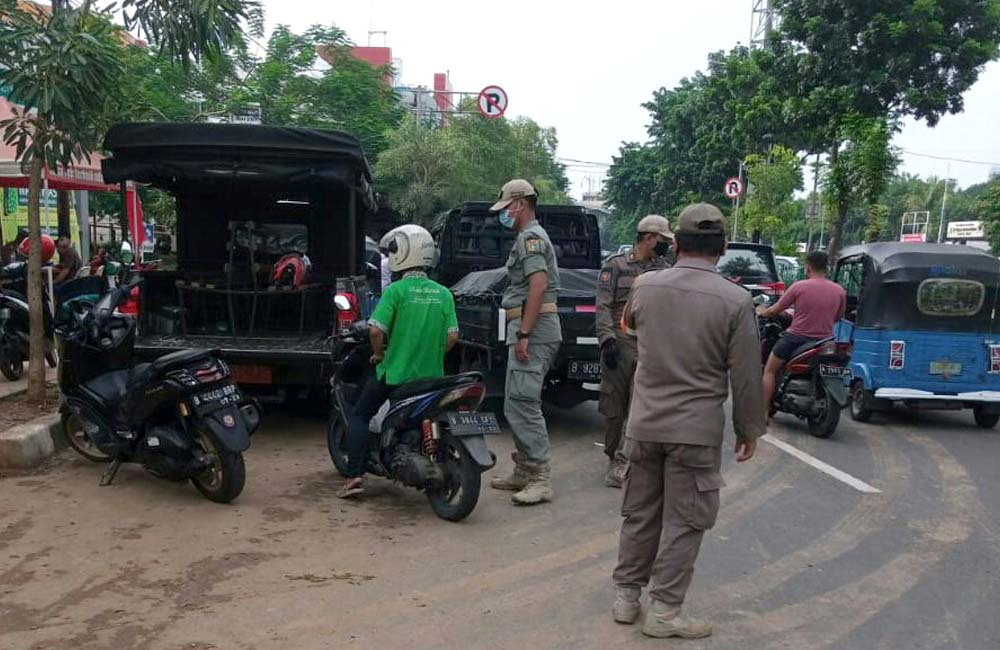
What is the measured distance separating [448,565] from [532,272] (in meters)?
1.90

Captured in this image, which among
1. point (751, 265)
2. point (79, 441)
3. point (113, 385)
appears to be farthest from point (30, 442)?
point (751, 265)

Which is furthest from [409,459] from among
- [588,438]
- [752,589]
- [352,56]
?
[352,56]

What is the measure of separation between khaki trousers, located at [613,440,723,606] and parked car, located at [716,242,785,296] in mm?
9213

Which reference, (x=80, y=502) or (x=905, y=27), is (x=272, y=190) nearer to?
(x=80, y=502)

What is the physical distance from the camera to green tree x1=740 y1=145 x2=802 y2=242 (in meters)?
22.2

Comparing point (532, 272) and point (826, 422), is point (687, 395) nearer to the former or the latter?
point (532, 272)

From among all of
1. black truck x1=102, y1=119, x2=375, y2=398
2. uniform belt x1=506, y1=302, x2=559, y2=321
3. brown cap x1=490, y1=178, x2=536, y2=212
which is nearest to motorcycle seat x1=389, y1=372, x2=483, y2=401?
uniform belt x1=506, y1=302, x2=559, y2=321

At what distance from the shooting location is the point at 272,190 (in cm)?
869

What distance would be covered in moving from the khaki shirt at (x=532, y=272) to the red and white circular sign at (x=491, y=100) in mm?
14889

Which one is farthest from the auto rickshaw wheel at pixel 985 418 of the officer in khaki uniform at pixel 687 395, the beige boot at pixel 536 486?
the officer in khaki uniform at pixel 687 395

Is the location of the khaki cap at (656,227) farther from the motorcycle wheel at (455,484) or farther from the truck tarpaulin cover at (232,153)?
the truck tarpaulin cover at (232,153)

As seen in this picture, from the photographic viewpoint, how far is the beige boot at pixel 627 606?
3.77m

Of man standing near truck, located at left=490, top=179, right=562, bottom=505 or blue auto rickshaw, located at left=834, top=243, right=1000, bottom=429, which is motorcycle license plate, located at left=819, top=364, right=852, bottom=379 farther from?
man standing near truck, located at left=490, top=179, right=562, bottom=505

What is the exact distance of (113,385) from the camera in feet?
19.3
